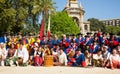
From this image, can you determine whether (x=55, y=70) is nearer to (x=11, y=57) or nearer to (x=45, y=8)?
(x=11, y=57)

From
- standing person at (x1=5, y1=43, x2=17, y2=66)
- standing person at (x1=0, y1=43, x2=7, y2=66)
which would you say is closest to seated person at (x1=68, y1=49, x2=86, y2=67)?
standing person at (x1=5, y1=43, x2=17, y2=66)

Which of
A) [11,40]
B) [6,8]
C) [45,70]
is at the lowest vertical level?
[45,70]

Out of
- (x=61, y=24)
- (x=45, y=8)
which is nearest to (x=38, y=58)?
(x=45, y=8)

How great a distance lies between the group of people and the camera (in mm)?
15508

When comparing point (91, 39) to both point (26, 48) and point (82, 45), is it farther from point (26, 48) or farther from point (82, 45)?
point (26, 48)

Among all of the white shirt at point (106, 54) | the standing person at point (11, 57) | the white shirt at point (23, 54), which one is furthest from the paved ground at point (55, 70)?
the white shirt at point (23, 54)

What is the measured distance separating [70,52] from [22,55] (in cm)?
231

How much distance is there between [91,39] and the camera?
55.7 ft

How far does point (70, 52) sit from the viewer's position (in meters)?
16.6

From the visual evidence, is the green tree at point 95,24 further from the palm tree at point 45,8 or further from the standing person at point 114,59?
the standing person at point 114,59

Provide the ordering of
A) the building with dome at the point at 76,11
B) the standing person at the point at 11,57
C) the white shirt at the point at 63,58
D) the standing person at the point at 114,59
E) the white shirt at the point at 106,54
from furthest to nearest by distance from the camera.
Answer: the building with dome at the point at 76,11 < the white shirt at the point at 63,58 < the standing person at the point at 11,57 < the white shirt at the point at 106,54 < the standing person at the point at 114,59

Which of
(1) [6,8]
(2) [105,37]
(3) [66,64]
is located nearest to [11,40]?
(3) [66,64]

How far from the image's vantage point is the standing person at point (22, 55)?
16047mm

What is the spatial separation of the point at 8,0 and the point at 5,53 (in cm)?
2172
